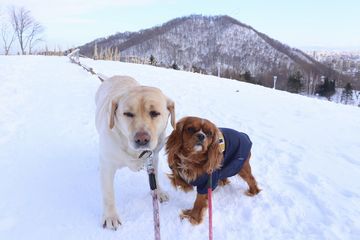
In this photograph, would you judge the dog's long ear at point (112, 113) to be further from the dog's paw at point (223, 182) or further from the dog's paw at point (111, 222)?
the dog's paw at point (223, 182)

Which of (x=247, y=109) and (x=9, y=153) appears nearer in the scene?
(x=9, y=153)

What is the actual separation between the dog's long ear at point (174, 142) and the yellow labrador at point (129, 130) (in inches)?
2.8

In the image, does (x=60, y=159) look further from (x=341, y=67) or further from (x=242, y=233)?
(x=341, y=67)

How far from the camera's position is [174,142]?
2801 millimetres

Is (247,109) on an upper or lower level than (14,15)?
lower

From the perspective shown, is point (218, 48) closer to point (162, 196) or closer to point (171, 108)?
point (162, 196)

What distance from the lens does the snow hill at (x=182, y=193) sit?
2.70 metres

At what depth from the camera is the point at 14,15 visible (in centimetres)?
3603

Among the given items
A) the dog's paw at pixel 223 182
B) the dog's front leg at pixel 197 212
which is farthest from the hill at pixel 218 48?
the dog's front leg at pixel 197 212

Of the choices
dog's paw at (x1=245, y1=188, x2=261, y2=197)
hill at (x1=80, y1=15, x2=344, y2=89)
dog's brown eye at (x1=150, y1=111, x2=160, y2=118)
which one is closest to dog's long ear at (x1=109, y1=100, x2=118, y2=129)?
dog's brown eye at (x1=150, y1=111, x2=160, y2=118)

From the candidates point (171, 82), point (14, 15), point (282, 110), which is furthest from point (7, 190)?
point (14, 15)

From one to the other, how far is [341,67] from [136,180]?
157 meters

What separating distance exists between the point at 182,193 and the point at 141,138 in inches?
46.8

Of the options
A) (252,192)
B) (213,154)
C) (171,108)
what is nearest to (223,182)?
(252,192)
